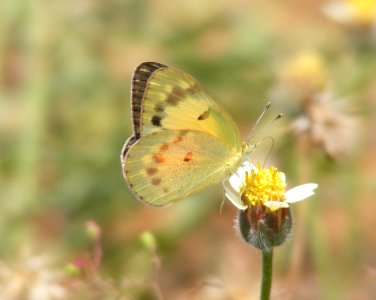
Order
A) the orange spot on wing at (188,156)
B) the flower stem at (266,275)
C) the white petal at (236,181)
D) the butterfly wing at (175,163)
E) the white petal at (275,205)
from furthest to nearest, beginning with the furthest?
the orange spot on wing at (188,156)
the butterfly wing at (175,163)
the white petal at (236,181)
the white petal at (275,205)
the flower stem at (266,275)

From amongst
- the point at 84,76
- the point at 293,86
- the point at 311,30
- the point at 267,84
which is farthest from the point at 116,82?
the point at 293,86

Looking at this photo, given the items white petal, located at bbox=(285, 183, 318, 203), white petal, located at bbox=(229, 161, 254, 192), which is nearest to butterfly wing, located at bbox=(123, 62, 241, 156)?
white petal, located at bbox=(229, 161, 254, 192)

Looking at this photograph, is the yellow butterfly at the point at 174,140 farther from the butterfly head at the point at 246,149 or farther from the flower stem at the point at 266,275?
the flower stem at the point at 266,275

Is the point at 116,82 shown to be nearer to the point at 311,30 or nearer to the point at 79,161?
the point at 79,161

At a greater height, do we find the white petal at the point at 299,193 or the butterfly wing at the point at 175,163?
the butterfly wing at the point at 175,163

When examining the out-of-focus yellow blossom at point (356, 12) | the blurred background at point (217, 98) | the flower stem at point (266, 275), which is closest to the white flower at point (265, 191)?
the flower stem at point (266, 275)

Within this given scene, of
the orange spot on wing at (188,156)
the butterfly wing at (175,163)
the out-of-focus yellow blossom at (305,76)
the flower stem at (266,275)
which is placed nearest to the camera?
the flower stem at (266,275)

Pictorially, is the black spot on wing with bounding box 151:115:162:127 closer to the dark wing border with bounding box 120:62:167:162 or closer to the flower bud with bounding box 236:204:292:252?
the dark wing border with bounding box 120:62:167:162

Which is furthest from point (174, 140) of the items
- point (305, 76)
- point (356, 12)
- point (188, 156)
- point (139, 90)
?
point (356, 12)
